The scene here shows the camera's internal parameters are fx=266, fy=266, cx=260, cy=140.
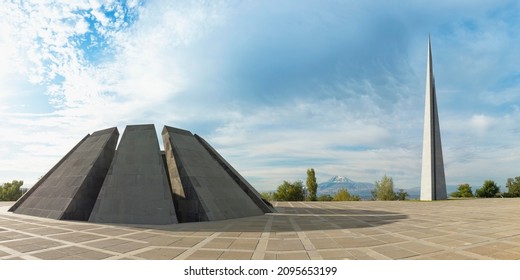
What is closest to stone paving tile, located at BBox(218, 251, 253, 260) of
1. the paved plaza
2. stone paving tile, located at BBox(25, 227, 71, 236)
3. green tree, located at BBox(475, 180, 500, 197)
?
the paved plaza

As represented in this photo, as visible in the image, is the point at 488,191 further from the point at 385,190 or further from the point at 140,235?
the point at 140,235

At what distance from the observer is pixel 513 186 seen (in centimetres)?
6316

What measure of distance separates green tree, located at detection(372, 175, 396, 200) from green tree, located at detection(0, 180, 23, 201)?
74.9 metres

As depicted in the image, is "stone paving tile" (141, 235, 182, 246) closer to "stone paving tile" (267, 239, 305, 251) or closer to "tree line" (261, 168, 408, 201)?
"stone paving tile" (267, 239, 305, 251)

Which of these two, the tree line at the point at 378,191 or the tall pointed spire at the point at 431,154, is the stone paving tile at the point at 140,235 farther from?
the tall pointed spire at the point at 431,154

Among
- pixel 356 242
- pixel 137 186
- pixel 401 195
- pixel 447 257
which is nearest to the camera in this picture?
pixel 447 257

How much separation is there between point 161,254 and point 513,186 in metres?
83.9

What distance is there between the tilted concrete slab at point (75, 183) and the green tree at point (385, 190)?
59457 millimetres

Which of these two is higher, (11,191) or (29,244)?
(29,244)

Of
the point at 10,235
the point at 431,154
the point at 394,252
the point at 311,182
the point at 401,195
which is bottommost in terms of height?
the point at 401,195

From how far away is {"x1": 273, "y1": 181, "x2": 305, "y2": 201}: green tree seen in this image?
186 ft

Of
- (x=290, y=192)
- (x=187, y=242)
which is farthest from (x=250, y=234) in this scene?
(x=290, y=192)

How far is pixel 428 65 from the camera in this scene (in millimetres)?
57062

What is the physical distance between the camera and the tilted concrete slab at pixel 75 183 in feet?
57.5
